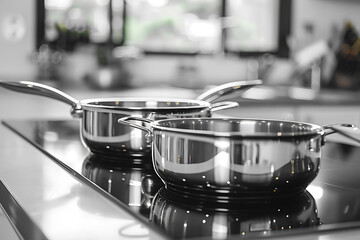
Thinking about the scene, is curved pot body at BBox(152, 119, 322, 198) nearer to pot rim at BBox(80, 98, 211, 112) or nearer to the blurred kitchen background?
pot rim at BBox(80, 98, 211, 112)

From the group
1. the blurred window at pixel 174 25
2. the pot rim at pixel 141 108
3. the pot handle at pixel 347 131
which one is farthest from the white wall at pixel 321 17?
the pot handle at pixel 347 131

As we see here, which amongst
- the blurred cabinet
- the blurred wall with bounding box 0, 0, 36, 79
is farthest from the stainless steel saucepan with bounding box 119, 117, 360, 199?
the blurred wall with bounding box 0, 0, 36, 79

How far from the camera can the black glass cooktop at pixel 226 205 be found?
0.47 metres

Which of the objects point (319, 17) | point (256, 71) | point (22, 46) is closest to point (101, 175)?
point (22, 46)

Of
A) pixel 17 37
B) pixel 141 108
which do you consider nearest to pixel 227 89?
pixel 141 108

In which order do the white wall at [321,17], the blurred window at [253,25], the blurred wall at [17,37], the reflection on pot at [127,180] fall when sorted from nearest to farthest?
the reflection on pot at [127,180] < the blurred wall at [17,37] < the blurred window at [253,25] < the white wall at [321,17]

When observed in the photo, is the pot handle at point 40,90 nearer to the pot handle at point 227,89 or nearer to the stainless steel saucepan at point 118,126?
the stainless steel saucepan at point 118,126

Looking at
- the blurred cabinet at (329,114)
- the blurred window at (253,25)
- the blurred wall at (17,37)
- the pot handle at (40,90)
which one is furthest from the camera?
the blurred window at (253,25)

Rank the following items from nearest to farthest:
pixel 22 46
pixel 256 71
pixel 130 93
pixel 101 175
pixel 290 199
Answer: pixel 290 199 → pixel 101 175 → pixel 130 93 → pixel 22 46 → pixel 256 71

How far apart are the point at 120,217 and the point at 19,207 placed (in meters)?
0.14

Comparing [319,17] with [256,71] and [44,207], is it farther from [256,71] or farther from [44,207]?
[44,207]

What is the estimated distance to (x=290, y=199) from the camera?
1.88 ft

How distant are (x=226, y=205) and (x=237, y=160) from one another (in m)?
0.05

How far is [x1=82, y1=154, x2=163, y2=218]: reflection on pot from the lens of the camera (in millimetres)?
566
